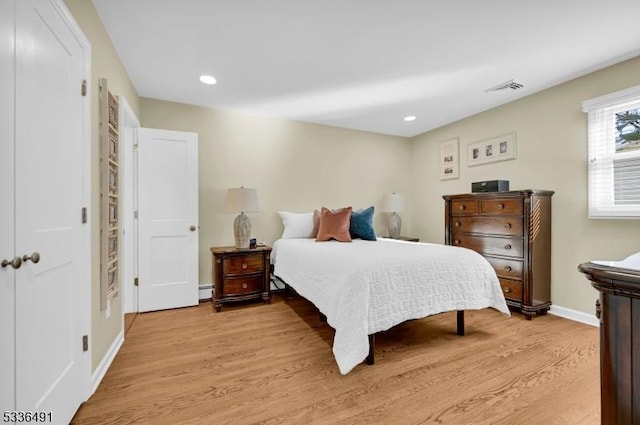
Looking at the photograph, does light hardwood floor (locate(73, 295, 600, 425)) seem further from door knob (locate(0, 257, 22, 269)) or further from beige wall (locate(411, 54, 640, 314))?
door knob (locate(0, 257, 22, 269))

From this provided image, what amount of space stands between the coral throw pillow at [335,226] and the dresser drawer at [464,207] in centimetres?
133

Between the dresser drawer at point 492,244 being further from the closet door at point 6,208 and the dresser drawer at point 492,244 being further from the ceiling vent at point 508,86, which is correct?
the closet door at point 6,208

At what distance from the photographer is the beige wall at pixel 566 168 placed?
8.25 ft

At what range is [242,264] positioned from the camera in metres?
3.18

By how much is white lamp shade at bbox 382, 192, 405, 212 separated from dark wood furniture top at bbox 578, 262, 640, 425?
11.3 feet

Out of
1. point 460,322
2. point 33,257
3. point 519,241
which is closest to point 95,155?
point 33,257

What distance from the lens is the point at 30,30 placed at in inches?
44.8

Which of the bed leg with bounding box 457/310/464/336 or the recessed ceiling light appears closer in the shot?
the bed leg with bounding box 457/310/464/336

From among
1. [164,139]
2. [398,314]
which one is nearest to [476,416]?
[398,314]

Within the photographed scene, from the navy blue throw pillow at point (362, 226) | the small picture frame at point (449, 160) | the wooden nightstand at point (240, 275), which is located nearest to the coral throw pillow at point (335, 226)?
the navy blue throw pillow at point (362, 226)

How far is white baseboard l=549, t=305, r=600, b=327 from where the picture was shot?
8.55ft

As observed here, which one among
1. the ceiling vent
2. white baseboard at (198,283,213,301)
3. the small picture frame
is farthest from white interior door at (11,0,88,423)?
the small picture frame

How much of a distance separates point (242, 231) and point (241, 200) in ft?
1.21

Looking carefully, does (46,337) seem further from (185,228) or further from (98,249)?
(185,228)
